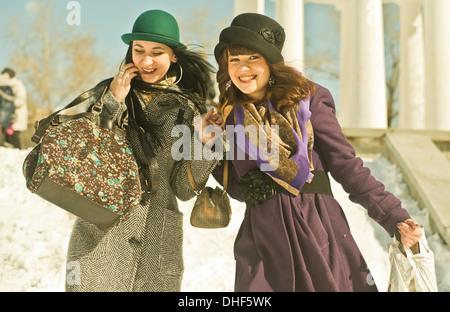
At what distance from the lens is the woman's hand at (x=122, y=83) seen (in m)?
3.82

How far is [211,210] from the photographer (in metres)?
3.88

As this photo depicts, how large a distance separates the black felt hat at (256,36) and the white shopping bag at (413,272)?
158 centimetres

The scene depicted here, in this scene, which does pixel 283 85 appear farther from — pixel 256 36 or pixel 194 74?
pixel 194 74

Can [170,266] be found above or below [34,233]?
above

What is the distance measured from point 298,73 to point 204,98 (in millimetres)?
919

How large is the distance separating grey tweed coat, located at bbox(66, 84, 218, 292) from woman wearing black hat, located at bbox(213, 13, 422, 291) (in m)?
0.50

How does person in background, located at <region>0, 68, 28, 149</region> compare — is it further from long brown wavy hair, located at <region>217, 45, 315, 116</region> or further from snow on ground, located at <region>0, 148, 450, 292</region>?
long brown wavy hair, located at <region>217, 45, 315, 116</region>

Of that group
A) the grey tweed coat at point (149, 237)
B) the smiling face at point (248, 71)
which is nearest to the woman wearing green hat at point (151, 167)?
the grey tweed coat at point (149, 237)

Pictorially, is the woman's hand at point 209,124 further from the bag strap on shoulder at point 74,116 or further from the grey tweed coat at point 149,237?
the bag strap on shoulder at point 74,116

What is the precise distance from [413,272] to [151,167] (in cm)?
191

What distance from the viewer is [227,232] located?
8.98 m

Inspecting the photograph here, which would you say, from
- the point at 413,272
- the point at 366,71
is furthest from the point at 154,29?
the point at 366,71
